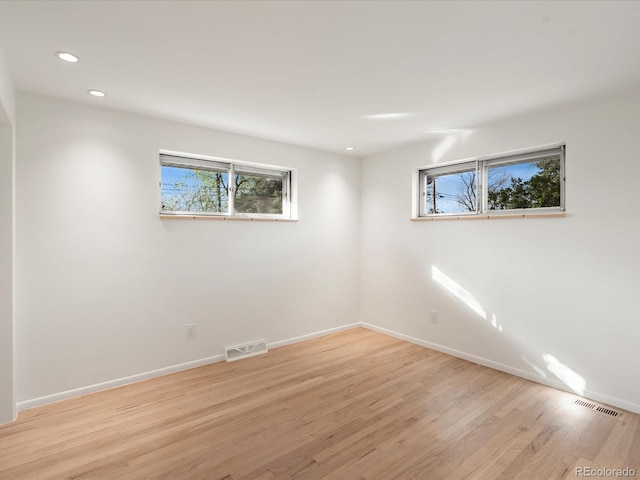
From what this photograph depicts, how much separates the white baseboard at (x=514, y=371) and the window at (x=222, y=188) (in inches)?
81.3

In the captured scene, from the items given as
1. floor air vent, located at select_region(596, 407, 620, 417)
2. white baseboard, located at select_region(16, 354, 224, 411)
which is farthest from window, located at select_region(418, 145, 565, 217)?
white baseboard, located at select_region(16, 354, 224, 411)

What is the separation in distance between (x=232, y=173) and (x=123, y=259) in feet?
4.65

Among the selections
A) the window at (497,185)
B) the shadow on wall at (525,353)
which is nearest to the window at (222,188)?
the window at (497,185)

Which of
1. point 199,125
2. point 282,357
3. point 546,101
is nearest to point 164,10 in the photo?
point 199,125

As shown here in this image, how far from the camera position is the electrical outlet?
11.2 ft

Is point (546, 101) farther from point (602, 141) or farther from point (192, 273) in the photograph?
point (192, 273)

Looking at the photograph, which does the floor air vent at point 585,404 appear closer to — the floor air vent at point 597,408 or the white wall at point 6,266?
the floor air vent at point 597,408

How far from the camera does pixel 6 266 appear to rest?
2.40 metres

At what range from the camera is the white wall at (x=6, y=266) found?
2.38 meters

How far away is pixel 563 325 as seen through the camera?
296 centimetres

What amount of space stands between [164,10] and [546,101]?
2.80 metres

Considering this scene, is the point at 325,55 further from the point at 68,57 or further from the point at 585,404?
the point at 585,404

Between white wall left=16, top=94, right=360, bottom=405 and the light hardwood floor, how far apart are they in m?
0.37

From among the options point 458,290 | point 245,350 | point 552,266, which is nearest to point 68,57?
point 245,350
